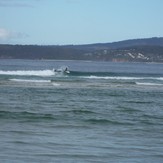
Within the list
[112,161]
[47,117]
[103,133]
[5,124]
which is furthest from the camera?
[47,117]

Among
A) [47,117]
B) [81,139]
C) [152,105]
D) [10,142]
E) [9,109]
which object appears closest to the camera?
[10,142]

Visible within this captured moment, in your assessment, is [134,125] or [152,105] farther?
[152,105]

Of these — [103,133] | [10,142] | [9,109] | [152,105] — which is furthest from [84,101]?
[10,142]

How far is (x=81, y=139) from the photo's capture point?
1548 cm

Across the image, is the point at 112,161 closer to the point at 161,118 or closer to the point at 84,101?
the point at 161,118

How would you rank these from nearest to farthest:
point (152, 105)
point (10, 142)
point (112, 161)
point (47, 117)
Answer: point (112, 161) → point (10, 142) → point (47, 117) → point (152, 105)

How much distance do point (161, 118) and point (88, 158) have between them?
372 inches

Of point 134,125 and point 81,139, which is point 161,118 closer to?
point 134,125

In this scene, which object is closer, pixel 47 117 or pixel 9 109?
pixel 47 117

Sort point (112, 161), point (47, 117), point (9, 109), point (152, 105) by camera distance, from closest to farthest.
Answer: point (112, 161) < point (47, 117) < point (9, 109) < point (152, 105)

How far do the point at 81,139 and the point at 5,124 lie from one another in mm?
3795

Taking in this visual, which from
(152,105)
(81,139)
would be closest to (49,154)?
(81,139)

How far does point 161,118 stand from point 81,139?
23.3ft

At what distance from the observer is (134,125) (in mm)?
19453
